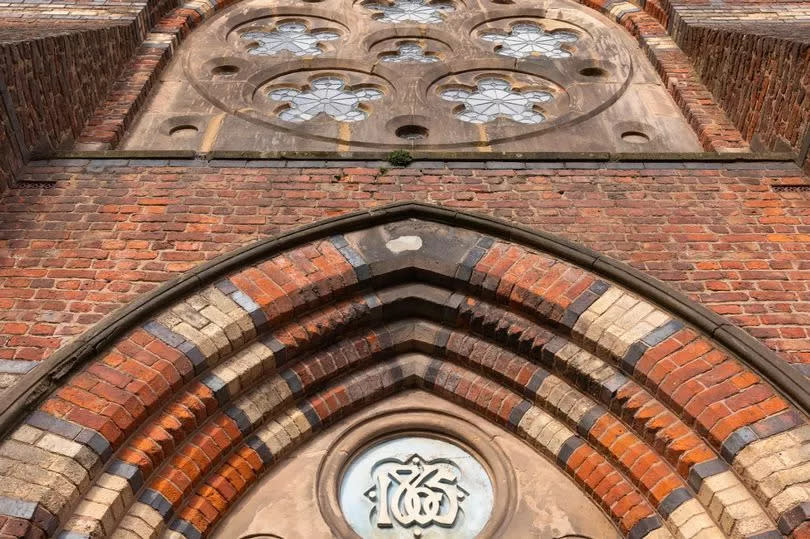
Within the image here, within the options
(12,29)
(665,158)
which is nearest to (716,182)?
(665,158)

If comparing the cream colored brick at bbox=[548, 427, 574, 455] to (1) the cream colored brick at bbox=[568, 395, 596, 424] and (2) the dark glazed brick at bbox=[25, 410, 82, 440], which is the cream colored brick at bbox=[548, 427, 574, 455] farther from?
(2) the dark glazed brick at bbox=[25, 410, 82, 440]

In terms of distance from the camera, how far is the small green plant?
20.6ft

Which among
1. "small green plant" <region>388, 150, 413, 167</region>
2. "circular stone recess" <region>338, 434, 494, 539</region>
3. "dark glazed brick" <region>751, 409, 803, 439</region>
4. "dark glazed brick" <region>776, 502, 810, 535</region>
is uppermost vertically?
"small green plant" <region>388, 150, 413, 167</region>

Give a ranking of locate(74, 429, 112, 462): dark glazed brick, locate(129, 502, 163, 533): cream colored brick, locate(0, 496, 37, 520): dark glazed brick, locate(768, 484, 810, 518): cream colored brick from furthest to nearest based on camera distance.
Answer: locate(129, 502, 163, 533): cream colored brick, locate(74, 429, 112, 462): dark glazed brick, locate(768, 484, 810, 518): cream colored brick, locate(0, 496, 37, 520): dark glazed brick

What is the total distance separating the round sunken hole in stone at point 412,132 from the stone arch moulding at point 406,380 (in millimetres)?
1550

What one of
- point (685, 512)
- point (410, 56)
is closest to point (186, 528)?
point (685, 512)

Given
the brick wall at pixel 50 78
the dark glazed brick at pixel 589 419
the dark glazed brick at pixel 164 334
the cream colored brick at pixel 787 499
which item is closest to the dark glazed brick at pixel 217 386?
the dark glazed brick at pixel 164 334

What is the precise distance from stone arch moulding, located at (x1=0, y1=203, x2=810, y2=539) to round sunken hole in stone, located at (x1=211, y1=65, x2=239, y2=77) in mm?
3030

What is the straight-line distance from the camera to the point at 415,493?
197 inches

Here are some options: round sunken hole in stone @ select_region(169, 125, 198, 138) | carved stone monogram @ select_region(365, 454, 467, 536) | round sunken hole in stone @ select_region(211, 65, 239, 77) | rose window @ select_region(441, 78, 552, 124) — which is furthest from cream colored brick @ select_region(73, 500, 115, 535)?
round sunken hole in stone @ select_region(211, 65, 239, 77)

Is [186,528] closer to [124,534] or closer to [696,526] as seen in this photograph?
[124,534]

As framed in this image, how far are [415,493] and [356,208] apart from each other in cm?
189

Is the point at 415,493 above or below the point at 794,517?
below

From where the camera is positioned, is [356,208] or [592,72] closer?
[356,208]
